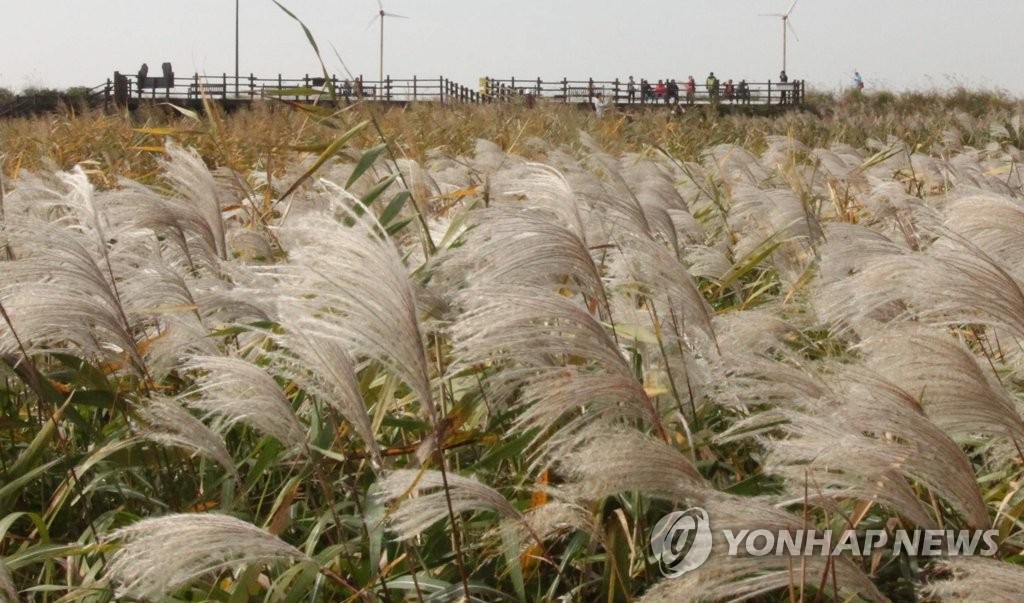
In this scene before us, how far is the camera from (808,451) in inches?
52.6

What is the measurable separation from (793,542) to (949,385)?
0.30 meters

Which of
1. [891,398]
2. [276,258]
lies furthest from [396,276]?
[276,258]

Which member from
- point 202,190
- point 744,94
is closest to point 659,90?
point 744,94

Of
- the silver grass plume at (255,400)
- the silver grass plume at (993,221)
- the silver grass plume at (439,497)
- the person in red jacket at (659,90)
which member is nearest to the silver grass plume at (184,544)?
the silver grass plume at (439,497)

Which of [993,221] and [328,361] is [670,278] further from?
[328,361]

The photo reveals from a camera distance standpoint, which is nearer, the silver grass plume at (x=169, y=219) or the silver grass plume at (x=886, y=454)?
the silver grass plume at (x=886, y=454)

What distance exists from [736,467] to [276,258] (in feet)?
5.60

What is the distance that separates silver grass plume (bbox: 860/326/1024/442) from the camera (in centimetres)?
146

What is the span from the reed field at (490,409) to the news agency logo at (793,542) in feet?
0.07

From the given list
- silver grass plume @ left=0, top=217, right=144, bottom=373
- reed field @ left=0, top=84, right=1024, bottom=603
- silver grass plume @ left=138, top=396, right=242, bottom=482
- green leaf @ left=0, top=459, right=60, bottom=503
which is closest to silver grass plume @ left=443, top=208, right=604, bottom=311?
reed field @ left=0, top=84, right=1024, bottom=603

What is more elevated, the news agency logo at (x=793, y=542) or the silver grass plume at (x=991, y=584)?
the silver grass plume at (x=991, y=584)

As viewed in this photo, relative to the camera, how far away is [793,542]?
1373 millimetres

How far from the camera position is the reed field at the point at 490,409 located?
4.51ft

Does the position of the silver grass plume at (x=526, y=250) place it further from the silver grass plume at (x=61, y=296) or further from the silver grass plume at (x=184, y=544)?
the silver grass plume at (x=61, y=296)
